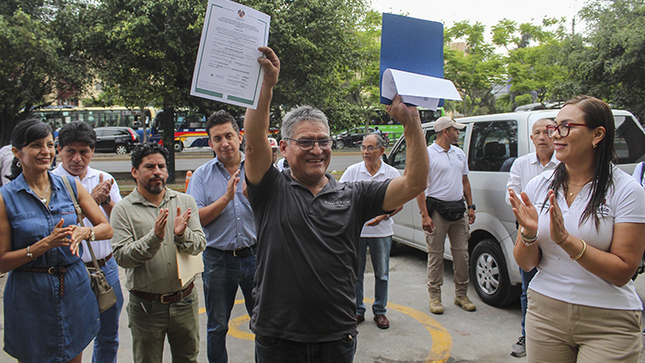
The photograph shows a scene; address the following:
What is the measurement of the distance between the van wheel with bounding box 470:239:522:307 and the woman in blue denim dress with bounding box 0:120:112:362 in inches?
155

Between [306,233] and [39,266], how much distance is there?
5.32 ft

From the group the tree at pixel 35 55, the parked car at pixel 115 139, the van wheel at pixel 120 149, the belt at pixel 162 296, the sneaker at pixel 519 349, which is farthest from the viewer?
the van wheel at pixel 120 149

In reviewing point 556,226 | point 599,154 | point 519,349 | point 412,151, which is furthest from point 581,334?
point 519,349

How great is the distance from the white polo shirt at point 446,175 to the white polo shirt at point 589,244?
2.47 m

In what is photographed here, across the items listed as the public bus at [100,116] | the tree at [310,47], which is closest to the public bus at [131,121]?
the public bus at [100,116]

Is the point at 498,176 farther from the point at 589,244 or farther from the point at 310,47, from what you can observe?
the point at 310,47

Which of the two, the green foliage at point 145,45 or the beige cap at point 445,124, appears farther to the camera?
the green foliage at point 145,45

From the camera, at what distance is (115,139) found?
2964cm

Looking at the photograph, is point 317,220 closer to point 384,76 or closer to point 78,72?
point 384,76

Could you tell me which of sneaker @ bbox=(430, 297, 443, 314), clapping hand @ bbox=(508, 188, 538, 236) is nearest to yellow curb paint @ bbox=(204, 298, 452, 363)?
sneaker @ bbox=(430, 297, 443, 314)

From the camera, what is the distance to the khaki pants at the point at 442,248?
492cm

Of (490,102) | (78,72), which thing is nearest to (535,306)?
(78,72)

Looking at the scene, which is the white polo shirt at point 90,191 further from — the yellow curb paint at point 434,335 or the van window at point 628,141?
the van window at point 628,141

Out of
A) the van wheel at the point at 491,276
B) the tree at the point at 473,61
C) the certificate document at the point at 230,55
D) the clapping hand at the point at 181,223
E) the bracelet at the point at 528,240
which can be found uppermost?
the tree at the point at 473,61
